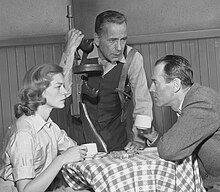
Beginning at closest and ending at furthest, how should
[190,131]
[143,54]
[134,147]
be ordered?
[190,131] → [134,147] → [143,54]

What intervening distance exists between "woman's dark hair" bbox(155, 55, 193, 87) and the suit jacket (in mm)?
172

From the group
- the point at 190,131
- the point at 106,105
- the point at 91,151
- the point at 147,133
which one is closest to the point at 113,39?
the point at 106,105

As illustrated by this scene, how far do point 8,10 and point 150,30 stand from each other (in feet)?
4.29

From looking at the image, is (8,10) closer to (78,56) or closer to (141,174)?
(78,56)

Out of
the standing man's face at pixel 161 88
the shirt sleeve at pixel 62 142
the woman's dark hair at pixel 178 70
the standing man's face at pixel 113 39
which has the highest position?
the standing man's face at pixel 113 39

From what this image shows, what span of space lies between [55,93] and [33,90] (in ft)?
0.39

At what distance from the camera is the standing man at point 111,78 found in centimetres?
327

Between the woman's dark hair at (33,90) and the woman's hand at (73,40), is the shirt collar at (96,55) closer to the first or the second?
the woman's hand at (73,40)

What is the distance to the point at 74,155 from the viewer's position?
2457 mm

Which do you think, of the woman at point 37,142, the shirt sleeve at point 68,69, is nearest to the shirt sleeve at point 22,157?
the woman at point 37,142

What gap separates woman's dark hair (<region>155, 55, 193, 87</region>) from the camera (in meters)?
2.64

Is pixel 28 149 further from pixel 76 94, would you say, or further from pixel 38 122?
pixel 76 94

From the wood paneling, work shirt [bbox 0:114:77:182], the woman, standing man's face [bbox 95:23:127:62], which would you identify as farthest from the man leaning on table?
the wood paneling

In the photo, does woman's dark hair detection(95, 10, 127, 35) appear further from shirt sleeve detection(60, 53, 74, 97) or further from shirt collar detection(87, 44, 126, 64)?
shirt sleeve detection(60, 53, 74, 97)
